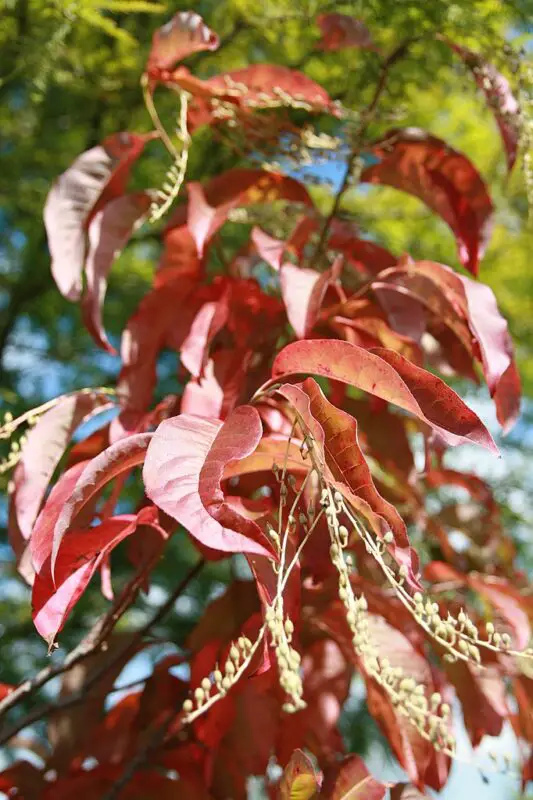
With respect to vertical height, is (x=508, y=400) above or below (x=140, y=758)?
above

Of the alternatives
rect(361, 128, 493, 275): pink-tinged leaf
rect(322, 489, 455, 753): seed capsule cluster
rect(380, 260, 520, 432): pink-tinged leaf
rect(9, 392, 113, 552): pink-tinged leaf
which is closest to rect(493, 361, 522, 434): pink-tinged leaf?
rect(380, 260, 520, 432): pink-tinged leaf

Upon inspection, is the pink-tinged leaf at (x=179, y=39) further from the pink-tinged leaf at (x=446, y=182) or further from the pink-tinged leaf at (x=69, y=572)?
the pink-tinged leaf at (x=69, y=572)

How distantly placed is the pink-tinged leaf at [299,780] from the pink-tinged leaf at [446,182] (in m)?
0.75

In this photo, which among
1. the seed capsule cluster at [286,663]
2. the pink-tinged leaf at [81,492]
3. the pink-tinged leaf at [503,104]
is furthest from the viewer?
the pink-tinged leaf at [503,104]

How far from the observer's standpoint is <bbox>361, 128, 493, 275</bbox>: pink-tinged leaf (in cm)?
129

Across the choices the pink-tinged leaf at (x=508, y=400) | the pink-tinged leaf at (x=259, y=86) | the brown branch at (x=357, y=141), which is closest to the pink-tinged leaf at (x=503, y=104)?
the brown branch at (x=357, y=141)

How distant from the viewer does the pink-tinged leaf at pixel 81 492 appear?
78cm

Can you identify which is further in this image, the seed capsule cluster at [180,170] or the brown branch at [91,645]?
the seed capsule cluster at [180,170]

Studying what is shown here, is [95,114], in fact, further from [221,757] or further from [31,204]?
[221,757]

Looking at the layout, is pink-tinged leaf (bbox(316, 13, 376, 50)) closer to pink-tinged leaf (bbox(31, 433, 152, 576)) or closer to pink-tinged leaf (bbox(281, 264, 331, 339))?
pink-tinged leaf (bbox(281, 264, 331, 339))

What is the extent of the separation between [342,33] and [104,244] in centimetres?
49

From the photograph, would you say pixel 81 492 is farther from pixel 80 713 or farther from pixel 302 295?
pixel 80 713

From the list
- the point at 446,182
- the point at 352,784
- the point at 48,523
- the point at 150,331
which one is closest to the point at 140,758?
the point at 352,784

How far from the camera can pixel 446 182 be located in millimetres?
1306
